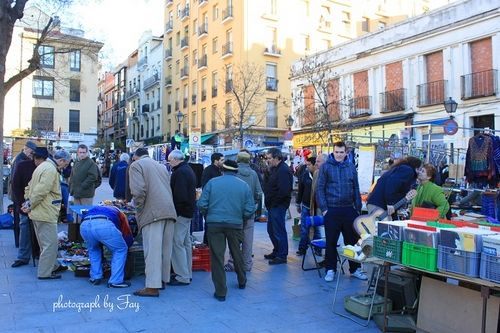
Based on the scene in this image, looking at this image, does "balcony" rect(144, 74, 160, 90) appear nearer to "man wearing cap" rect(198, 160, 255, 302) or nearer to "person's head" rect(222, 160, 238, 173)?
"person's head" rect(222, 160, 238, 173)

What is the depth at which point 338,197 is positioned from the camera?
249 inches

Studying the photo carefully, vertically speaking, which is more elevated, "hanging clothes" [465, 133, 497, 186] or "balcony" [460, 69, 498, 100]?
"balcony" [460, 69, 498, 100]

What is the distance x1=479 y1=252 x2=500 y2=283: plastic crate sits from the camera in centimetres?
355

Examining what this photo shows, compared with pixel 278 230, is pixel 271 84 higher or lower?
higher

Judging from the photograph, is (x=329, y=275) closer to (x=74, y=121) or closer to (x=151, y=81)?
(x=74, y=121)

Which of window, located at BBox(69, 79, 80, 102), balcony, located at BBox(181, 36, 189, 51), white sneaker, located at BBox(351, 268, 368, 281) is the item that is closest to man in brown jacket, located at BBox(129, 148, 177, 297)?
white sneaker, located at BBox(351, 268, 368, 281)

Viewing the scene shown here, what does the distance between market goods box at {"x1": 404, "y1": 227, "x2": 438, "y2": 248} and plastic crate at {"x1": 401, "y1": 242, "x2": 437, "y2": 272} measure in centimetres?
3

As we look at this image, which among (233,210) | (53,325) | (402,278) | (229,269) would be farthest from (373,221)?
(53,325)

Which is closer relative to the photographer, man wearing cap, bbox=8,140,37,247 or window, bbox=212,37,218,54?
man wearing cap, bbox=8,140,37,247

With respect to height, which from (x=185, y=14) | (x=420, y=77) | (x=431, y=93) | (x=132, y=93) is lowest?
(x=431, y=93)

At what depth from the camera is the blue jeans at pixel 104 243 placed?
19.3 feet

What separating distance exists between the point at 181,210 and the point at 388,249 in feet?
9.41

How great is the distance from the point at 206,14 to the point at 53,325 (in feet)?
132

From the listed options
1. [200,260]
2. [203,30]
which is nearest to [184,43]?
[203,30]
